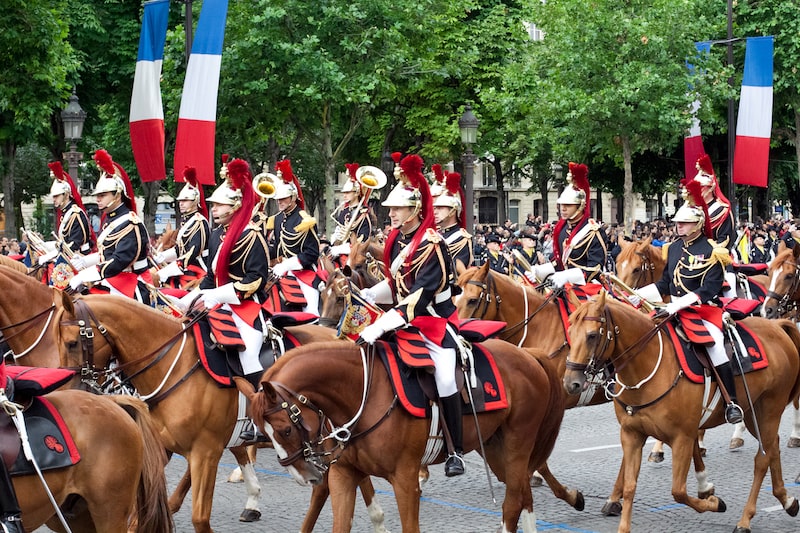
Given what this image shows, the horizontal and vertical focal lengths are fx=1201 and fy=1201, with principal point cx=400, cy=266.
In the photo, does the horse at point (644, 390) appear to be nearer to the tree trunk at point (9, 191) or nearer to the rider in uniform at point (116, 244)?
the rider in uniform at point (116, 244)

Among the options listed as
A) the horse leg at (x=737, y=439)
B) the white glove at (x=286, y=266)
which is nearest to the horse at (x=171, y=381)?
the white glove at (x=286, y=266)

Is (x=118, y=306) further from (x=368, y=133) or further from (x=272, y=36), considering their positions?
(x=368, y=133)

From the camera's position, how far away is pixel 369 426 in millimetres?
8102

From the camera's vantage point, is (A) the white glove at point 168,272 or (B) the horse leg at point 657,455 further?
(A) the white glove at point 168,272

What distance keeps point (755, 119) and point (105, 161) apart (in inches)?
763

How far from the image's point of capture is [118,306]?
9.43 m

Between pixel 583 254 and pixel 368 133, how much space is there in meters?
31.3

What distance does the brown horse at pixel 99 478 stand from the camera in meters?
6.66

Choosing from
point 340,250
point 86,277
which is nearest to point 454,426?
point 86,277

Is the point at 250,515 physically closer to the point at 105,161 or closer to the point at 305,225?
the point at 105,161

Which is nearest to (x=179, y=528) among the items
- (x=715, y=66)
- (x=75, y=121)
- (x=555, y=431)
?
(x=555, y=431)

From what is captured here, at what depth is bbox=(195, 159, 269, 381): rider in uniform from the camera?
32.1 ft

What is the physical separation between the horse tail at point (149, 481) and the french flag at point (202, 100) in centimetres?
1213

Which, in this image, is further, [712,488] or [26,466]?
[712,488]
